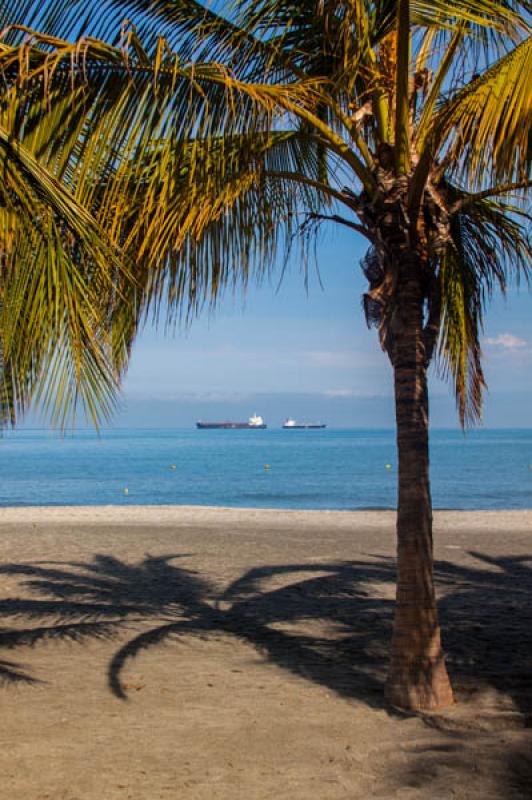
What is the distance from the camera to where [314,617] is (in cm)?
871

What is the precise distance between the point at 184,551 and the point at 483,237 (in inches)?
318

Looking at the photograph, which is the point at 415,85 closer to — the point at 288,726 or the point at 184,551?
the point at 288,726

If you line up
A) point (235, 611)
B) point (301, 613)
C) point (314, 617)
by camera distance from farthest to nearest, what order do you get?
1. point (235, 611)
2. point (301, 613)
3. point (314, 617)

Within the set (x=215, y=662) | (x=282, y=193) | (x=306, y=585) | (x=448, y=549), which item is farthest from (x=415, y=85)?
(x=448, y=549)

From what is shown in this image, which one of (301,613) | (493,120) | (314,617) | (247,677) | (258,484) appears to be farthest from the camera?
(258,484)

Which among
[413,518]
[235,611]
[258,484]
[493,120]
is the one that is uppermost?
[493,120]

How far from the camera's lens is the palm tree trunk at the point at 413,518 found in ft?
18.0

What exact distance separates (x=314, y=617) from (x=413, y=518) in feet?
11.7

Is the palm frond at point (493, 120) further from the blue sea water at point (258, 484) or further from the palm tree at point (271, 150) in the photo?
the blue sea water at point (258, 484)

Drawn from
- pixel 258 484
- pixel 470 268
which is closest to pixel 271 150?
pixel 470 268

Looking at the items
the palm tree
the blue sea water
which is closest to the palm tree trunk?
the palm tree

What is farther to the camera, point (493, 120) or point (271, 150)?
point (271, 150)

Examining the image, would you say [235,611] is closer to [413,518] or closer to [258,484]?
[413,518]

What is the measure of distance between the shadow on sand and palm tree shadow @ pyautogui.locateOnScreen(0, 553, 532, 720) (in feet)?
0.05
